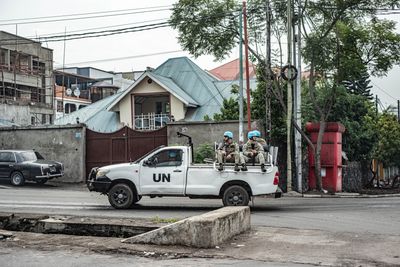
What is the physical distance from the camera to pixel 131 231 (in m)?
9.91

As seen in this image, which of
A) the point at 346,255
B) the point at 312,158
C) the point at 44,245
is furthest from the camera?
the point at 312,158

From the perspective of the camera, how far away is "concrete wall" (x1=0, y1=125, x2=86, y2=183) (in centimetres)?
2581

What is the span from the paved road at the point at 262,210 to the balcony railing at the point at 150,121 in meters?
19.2

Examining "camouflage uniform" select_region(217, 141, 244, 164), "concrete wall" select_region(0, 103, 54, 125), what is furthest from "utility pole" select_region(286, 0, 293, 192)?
"concrete wall" select_region(0, 103, 54, 125)

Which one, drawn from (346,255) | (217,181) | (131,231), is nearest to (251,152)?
(217,181)

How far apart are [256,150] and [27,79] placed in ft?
148

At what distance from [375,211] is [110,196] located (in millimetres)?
7245

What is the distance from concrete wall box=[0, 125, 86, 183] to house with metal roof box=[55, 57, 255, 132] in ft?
32.1

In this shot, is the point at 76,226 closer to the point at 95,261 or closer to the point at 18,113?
the point at 95,261

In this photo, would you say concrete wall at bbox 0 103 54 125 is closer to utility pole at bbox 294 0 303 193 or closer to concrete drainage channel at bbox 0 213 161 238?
utility pole at bbox 294 0 303 193

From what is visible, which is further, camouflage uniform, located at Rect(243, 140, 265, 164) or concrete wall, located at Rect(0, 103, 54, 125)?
concrete wall, located at Rect(0, 103, 54, 125)

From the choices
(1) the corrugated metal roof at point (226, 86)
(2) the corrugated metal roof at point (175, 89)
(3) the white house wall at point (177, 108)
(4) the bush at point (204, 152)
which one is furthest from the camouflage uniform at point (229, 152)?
(1) the corrugated metal roof at point (226, 86)

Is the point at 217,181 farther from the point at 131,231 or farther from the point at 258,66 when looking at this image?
the point at 258,66

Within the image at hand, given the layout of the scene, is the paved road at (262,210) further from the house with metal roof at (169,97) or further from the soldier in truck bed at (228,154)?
the house with metal roof at (169,97)
